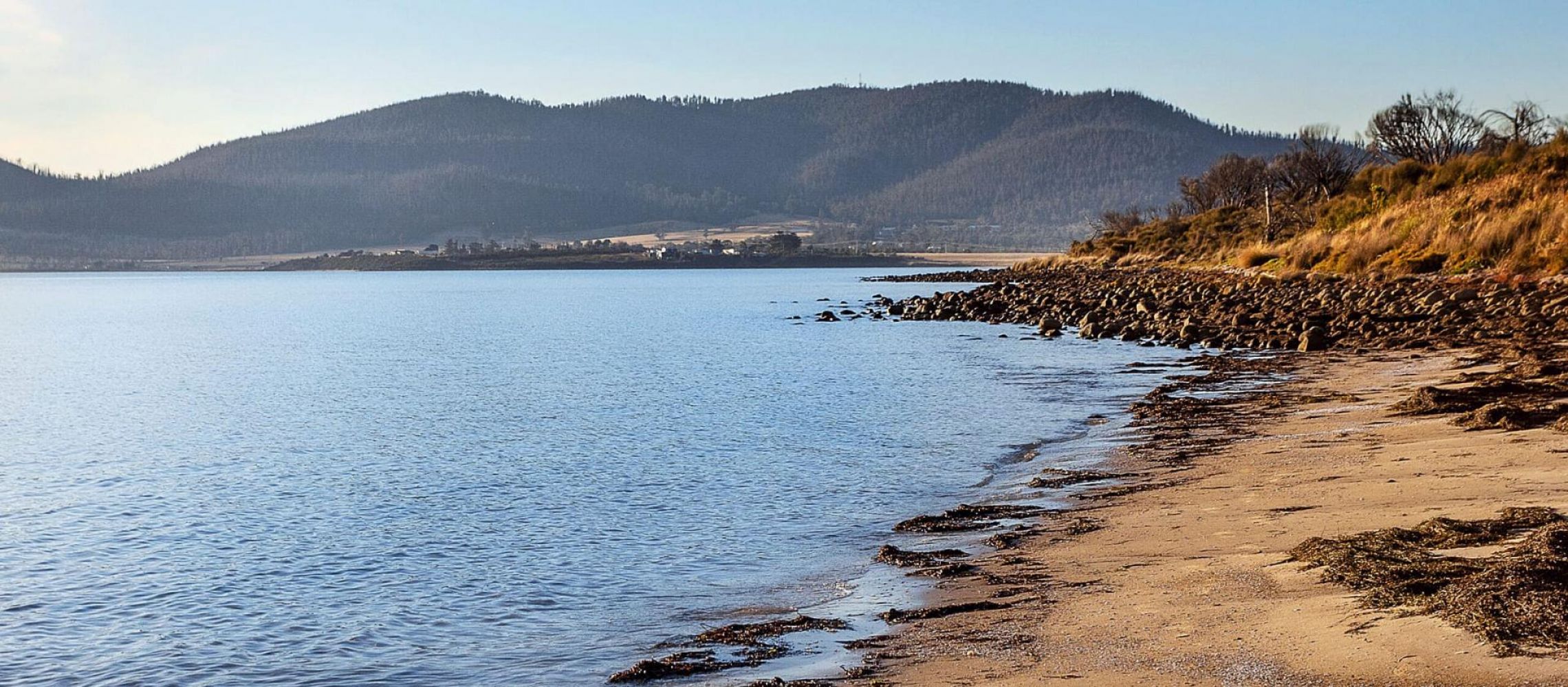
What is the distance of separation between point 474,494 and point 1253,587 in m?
8.65

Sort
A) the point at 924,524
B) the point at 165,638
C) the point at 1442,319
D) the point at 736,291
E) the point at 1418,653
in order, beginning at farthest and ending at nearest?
the point at 736,291
the point at 1442,319
the point at 924,524
the point at 165,638
the point at 1418,653

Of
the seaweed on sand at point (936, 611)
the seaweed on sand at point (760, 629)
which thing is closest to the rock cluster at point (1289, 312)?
the seaweed on sand at point (936, 611)

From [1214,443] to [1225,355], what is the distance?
1222 cm

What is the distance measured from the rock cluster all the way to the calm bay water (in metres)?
2.51

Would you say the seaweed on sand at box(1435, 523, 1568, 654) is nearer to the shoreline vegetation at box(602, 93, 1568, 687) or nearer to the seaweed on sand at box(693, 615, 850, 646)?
the shoreline vegetation at box(602, 93, 1568, 687)

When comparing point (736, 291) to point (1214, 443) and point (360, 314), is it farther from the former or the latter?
point (1214, 443)

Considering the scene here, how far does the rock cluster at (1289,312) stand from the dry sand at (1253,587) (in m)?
12.2

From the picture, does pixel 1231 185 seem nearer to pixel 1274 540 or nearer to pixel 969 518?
pixel 969 518

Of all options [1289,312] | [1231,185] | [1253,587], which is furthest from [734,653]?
[1231,185]

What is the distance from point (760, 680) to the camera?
6.77 metres

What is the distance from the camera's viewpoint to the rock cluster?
24.5 metres

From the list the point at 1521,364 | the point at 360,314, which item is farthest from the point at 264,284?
the point at 1521,364

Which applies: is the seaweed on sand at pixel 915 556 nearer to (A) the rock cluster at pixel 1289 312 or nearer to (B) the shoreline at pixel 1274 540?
(B) the shoreline at pixel 1274 540

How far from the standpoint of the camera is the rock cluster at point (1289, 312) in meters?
24.5
